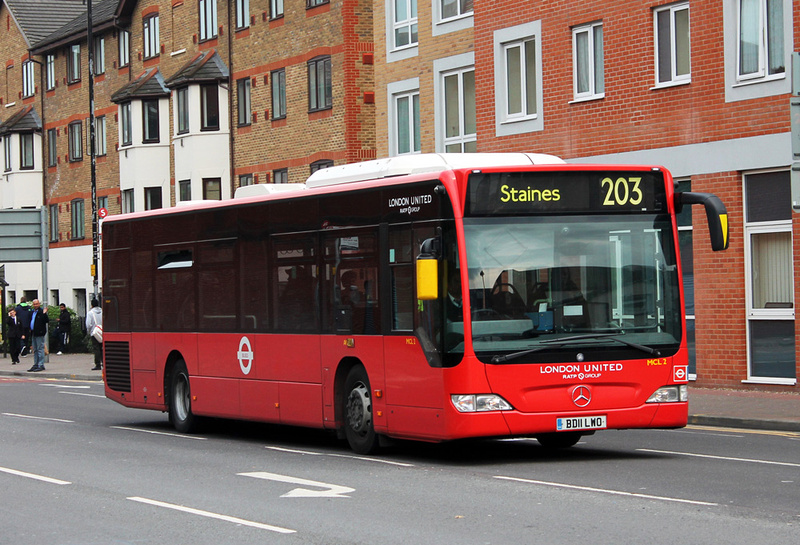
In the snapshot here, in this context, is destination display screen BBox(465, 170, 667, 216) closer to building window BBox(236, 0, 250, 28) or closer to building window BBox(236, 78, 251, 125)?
building window BBox(236, 0, 250, 28)

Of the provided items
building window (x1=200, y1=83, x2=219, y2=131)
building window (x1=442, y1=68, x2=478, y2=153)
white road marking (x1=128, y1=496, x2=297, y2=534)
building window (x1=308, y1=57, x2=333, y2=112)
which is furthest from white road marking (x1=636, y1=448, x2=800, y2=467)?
building window (x1=200, y1=83, x2=219, y2=131)

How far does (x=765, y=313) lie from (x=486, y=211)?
34.7 ft

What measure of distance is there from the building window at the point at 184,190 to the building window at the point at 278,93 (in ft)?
21.2

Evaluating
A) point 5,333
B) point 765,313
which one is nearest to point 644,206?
point 765,313

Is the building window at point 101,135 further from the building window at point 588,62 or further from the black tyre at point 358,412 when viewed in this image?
the black tyre at point 358,412

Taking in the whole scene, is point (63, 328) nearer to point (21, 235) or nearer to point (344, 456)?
point (21, 235)

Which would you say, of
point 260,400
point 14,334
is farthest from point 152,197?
Result: point 260,400

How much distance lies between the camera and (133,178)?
4884 cm

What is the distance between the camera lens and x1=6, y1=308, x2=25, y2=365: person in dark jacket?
42.9 meters

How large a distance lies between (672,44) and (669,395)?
11.8 m

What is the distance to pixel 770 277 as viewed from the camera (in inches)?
870

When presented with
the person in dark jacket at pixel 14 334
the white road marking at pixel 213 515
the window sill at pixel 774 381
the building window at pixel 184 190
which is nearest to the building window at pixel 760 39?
the window sill at pixel 774 381

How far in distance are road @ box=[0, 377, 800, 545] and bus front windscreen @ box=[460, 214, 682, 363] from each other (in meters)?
1.13

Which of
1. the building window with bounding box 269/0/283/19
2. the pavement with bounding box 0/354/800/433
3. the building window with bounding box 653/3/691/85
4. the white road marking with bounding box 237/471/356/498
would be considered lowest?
the pavement with bounding box 0/354/800/433
